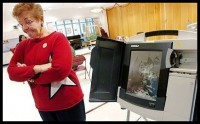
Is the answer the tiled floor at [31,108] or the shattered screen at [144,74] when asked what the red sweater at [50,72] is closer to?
the tiled floor at [31,108]

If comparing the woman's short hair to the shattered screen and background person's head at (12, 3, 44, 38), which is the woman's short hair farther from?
the shattered screen

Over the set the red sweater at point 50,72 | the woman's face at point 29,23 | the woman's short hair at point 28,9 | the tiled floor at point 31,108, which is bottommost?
the tiled floor at point 31,108

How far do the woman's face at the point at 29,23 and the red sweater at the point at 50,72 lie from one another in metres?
0.06

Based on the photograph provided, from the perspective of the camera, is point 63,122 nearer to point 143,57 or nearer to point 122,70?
point 122,70

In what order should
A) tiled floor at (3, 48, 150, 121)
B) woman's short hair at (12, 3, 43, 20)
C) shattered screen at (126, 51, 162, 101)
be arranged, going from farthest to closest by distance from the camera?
tiled floor at (3, 48, 150, 121) → woman's short hair at (12, 3, 43, 20) → shattered screen at (126, 51, 162, 101)

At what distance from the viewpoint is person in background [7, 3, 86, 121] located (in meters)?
0.93

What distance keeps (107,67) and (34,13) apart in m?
0.47

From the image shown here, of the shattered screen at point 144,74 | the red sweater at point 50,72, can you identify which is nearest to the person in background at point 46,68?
the red sweater at point 50,72

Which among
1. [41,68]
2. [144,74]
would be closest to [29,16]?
[41,68]

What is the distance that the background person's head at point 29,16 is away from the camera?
0.93 meters

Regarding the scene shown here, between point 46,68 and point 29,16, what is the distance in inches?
11.0

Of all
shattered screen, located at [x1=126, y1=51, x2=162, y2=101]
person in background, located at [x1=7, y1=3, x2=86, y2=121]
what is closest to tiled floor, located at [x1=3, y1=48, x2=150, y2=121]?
person in background, located at [x1=7, y1=3, x2=86, y2=121]

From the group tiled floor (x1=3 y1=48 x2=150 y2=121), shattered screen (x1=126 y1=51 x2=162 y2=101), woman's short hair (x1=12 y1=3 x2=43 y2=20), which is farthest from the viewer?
tiled floor (x1=3 y1=48 x2=150 y2=121)

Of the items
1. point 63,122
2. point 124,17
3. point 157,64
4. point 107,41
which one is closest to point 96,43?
point 107,41
